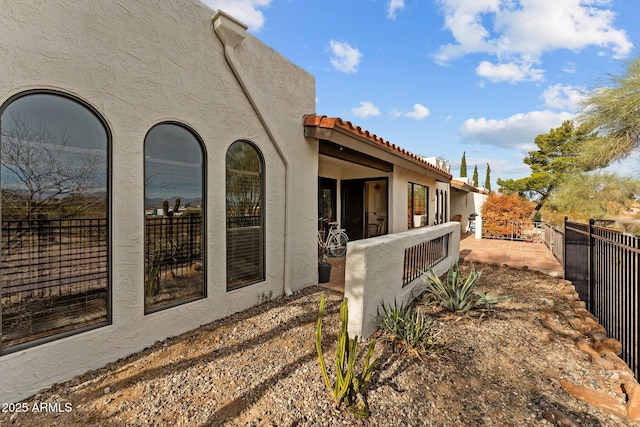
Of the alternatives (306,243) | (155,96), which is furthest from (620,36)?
(155,96)

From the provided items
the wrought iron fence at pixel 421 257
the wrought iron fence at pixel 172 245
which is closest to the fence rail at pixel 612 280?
the wrought iron fence at pixel 421 257

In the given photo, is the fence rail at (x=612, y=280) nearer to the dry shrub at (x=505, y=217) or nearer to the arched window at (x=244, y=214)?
the arched window at (x=244, y=214)

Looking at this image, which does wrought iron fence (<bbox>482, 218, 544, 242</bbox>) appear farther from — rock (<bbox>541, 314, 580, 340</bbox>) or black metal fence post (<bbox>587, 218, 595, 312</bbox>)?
rock (<bbox>541, 314, 580, 340</bbox>)

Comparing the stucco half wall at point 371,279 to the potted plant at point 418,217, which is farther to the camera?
the potted plant at point 418,217

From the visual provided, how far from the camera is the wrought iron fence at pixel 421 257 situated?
545cm

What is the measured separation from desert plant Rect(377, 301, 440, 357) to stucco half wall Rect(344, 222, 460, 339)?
19cm

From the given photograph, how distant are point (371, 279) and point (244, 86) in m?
3.76

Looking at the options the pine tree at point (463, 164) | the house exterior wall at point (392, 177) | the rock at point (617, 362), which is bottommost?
the rock at point (617, 362)

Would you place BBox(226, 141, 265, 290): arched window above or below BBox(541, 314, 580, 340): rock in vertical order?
above

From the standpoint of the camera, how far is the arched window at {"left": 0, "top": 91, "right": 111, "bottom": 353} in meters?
2.83

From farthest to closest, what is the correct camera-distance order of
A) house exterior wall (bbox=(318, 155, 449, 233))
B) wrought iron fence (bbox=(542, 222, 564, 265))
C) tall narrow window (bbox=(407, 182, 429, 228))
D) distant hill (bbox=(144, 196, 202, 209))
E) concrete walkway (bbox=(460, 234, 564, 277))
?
1. tall narrow window (bbox=(407, 182, 429, 228))
2. house exterior wall (bbox=(318, 155, 449, 233))
3. wrought iron fence (bbox=(542, 222, 564, 265))
4. concrete walkway (bbox=(460, 234, 564, 277))
5. distant hill (bbox=(144, 196, 202, 209))

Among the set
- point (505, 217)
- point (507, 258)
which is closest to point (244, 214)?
point (507, 258)

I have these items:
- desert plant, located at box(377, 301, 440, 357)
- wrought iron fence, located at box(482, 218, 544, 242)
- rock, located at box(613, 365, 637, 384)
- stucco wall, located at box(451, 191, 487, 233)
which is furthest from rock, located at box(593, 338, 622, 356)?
stucco wall, located at box(451, 191, 487, 233)

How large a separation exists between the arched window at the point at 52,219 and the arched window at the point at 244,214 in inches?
69.4
